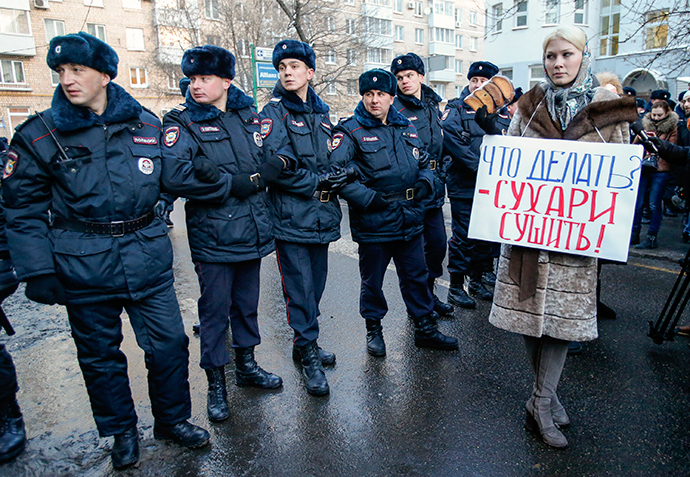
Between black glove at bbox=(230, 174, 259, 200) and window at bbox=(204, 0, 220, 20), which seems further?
window at bbox=(204, 0, 220, 20)

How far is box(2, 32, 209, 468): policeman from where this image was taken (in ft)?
8.23

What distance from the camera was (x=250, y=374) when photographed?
11.7 ft

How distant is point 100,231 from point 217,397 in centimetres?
130

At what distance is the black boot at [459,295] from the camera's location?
16.4ft

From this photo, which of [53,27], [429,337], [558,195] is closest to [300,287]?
[429,337]

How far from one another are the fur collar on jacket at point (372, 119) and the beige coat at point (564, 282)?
1.26 m

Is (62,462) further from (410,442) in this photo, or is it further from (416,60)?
(416,60)

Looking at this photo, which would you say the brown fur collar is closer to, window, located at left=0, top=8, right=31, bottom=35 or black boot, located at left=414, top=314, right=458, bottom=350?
black boot, located at left=414, top=314, right=458, bottom=350

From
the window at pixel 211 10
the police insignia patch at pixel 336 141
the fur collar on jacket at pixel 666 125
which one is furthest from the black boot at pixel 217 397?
the window at pixel 211 10

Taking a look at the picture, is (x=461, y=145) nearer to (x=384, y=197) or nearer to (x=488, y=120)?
(x=384, y=197)

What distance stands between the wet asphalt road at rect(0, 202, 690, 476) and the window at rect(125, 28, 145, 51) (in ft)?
121

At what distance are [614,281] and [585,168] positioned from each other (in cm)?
366

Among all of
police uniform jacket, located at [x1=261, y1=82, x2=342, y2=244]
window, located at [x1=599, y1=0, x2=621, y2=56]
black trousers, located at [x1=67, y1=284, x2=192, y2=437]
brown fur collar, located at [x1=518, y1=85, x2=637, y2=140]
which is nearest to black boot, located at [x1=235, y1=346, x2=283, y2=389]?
black trousers, located at [x1=67, y1=284, x2=192, y2=437]

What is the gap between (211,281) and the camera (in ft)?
10.7
